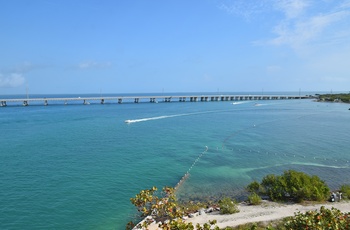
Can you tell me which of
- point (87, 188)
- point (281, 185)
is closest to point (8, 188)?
point (87, 188)

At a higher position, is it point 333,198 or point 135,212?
point 333,198

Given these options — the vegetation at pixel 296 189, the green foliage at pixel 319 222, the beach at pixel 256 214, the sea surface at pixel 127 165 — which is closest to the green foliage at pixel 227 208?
the beach at pixel 256 214

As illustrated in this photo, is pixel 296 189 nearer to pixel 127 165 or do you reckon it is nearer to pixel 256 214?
pixel 256 214

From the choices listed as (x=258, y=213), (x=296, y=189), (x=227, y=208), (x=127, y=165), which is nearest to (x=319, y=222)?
(x=258, y=213)

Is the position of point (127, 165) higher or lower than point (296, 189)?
lower

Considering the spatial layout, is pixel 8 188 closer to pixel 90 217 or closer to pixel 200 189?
pixel 90 217

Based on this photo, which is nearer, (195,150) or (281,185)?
(281,185)

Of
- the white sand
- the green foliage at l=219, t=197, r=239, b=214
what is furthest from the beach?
the green foliage at l=219, t=197, r=239, b=214

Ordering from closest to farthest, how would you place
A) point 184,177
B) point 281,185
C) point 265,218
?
point 265,218 → point 281,185 → point 184,177

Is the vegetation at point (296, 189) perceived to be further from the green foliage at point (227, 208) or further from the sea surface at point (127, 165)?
the green foliage at point (227, 208)
